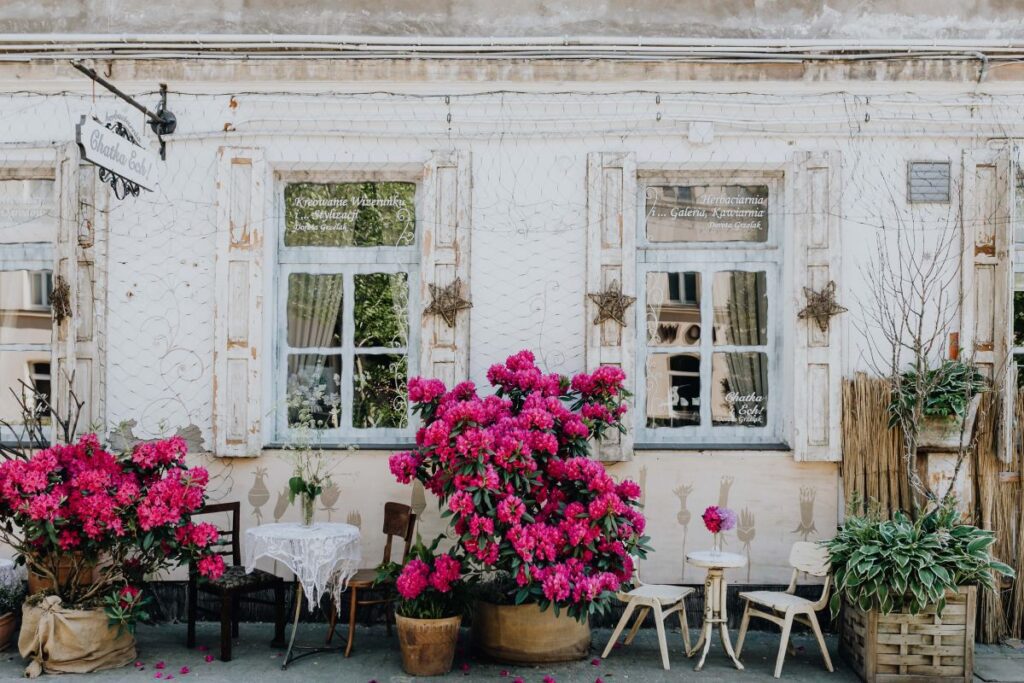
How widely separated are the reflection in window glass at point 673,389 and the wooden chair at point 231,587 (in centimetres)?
246

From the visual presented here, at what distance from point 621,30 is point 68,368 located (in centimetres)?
389

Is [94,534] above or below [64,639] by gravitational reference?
above

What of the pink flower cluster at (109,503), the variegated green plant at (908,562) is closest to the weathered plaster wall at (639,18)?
the pink flower cluster at (109,503)

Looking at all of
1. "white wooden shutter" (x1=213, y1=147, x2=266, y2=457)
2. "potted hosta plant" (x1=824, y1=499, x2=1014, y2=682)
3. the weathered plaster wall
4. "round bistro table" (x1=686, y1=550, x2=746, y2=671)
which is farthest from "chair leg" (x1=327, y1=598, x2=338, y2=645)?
the weathered plaster wall

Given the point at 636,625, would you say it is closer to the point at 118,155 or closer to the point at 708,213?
the point at 708,213

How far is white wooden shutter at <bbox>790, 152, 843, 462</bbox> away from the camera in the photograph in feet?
19.4

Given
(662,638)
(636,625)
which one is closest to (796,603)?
(662,638)

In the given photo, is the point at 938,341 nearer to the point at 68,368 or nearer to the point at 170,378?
the point at 170,378

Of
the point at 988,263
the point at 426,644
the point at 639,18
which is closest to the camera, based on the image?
the point at 426,644

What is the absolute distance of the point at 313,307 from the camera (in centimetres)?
630

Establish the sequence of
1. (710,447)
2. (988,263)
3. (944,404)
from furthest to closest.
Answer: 1. (710,447)
2. (988,263)
3. (944,404)

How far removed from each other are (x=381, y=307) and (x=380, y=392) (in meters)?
0.53

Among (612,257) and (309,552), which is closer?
(309,552)

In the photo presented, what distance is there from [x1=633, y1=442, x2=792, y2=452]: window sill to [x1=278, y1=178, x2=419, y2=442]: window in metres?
1.49
